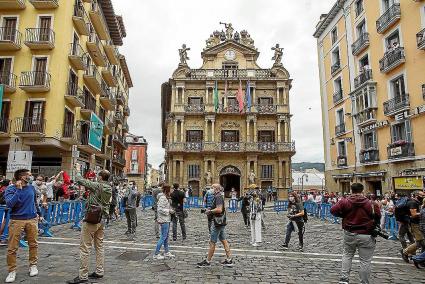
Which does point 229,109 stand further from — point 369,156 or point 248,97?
point 369,156

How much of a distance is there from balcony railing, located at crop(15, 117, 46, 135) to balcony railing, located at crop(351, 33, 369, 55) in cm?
2204

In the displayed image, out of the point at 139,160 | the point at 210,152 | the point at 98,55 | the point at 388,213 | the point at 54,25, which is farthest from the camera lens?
the point at 139,160

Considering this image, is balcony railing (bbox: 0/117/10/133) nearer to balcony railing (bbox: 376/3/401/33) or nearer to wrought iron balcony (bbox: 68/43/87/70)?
wrought iron balcony (bbox: 68/43/87/70)

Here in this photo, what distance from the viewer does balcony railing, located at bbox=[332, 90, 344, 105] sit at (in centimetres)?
2630

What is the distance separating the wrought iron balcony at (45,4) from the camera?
19266 mm

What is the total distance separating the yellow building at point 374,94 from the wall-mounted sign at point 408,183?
0.05 m

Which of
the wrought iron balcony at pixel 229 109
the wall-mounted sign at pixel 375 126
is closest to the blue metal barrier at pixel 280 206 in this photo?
the wall-mounted sign at pixel 375 126

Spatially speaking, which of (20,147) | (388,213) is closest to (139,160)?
(20,147)

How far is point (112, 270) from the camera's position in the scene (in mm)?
6391

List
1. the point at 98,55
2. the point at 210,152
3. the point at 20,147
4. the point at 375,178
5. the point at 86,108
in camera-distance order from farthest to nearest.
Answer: the point at 210,152
the point at 98,55
the point at 86,108
the point at 375,178
the point at 20,147

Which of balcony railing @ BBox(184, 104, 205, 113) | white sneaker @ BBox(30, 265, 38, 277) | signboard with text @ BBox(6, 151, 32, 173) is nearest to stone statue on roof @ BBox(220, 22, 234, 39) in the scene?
balcony railing @ BBox(184, 104, 205, 113)

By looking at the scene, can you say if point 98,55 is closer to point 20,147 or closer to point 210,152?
point 20,147

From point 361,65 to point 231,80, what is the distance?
15.5m

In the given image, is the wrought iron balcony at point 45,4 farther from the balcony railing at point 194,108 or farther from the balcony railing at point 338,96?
the balcony railing at point 338,96
